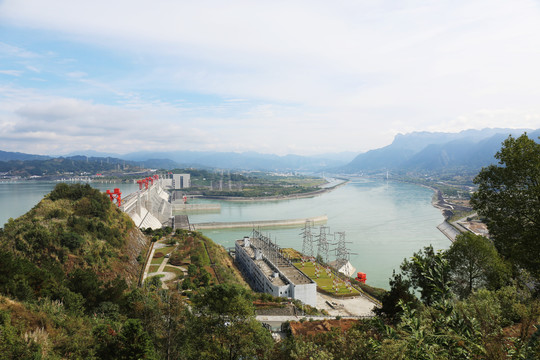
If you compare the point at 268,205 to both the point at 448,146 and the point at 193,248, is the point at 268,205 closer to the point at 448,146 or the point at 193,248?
the point at 193,248

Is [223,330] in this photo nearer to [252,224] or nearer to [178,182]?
[252,224]

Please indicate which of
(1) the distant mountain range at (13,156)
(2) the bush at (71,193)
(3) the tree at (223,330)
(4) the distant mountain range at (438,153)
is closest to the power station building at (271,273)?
(3) the tree at (223,330)

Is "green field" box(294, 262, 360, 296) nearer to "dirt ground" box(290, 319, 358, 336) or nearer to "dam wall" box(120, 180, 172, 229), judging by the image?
"dirt ground" box(290, 319, 358, 336)

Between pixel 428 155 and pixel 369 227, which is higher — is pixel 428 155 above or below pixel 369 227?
above

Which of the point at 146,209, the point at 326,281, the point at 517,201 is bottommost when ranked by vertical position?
the point at 326,281

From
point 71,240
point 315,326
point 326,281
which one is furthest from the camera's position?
point 326,281

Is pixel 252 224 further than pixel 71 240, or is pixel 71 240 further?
pixel 252 224

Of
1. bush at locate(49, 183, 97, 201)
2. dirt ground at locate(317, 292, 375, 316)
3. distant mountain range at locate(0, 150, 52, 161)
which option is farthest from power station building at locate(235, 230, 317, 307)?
distant mountain range at locate(0, 150, 52, 161)

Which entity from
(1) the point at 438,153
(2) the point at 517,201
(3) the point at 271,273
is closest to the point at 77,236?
(3) the point at 271,273
